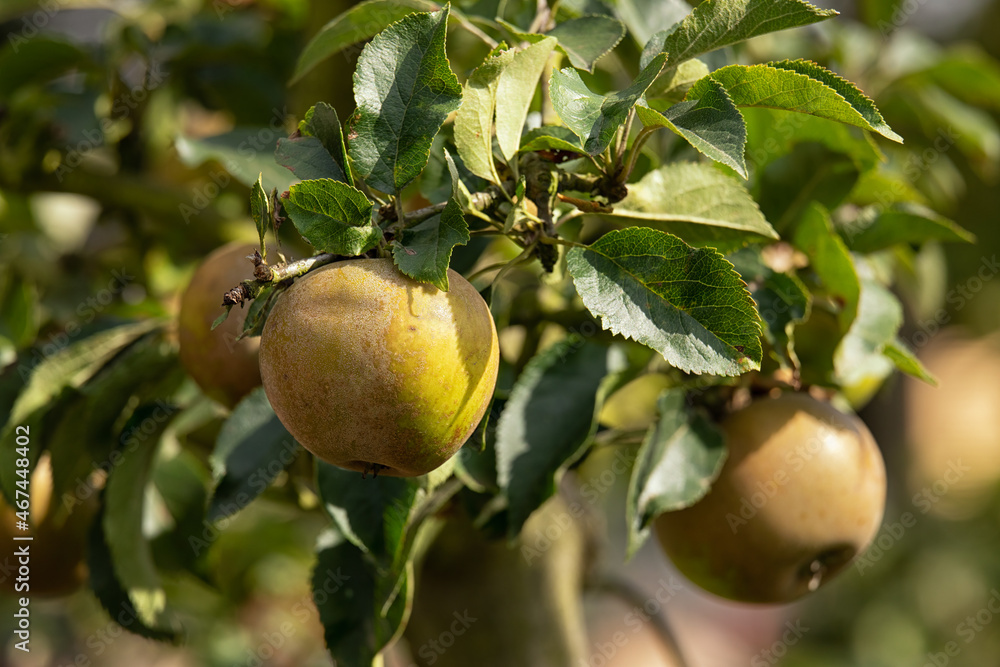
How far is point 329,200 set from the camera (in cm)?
54

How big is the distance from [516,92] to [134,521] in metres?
0.64

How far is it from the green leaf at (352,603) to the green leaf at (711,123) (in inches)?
15.7

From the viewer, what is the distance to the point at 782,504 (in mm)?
826

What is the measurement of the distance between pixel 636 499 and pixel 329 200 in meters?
0.39

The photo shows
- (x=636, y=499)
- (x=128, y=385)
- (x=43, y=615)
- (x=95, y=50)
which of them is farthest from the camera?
(x=43, y=615)

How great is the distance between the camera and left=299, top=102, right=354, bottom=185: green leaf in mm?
581

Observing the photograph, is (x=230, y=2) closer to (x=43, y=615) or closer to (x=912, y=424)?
(x=43, y=615)

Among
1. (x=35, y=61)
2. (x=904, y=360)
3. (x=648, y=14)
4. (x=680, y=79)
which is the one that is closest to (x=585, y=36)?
(x=680, y=79)

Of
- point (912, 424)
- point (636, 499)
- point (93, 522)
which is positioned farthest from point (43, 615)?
point (912, 424)

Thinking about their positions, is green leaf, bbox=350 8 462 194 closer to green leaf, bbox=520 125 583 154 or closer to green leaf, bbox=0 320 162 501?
green leaf, bbox=520 125 583 154

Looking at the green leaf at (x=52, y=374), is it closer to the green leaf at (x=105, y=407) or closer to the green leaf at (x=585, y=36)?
the green leaf at (x=105, y=407)

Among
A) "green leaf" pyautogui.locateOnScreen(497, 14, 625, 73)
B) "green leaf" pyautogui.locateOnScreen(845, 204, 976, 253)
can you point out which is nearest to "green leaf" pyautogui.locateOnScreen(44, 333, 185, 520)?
"green leaf" pyautogui.locateOnScreen(497, 14, 625, 73)
